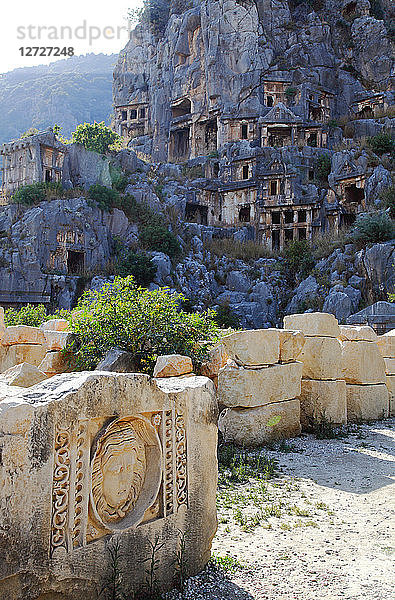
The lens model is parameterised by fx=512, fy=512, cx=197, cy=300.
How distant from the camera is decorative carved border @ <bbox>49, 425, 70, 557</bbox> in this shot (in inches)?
108

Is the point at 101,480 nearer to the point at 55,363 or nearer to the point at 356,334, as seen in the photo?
the point at 55,363

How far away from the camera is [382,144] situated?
34344 millimetres

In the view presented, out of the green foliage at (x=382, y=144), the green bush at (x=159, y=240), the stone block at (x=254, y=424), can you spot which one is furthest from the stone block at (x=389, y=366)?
the green foliage at (x=382, y=144)

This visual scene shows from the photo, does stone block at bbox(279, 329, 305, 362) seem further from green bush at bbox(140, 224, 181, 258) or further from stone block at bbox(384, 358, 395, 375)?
green bush at bbox(140, 224, 181, 258)

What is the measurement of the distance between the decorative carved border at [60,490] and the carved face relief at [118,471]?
230mm

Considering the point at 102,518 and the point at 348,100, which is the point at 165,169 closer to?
the point at 348,100

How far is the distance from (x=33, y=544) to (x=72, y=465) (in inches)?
17.0

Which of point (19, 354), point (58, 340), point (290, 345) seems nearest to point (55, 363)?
point (58, 340)

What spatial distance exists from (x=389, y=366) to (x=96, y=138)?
27.8 m

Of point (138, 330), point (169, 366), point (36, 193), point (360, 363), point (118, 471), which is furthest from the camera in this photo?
point (36, 193)

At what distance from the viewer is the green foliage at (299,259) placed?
3000 centimetres

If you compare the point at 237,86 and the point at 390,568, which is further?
the point at 237,86

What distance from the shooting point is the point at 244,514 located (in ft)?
15.3

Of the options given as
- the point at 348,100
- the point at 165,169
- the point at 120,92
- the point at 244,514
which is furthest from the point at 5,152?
the point at 244,514
